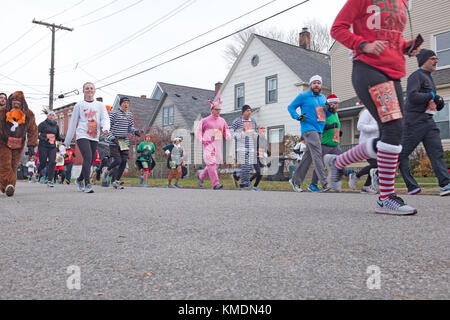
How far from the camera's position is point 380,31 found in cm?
406

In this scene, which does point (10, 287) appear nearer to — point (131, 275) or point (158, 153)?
point (131, 275)

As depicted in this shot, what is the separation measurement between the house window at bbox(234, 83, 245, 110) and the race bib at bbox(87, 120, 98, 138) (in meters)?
18.8

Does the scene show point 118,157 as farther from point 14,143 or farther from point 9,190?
point 9,190

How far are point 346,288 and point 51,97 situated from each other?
3108 centimetres

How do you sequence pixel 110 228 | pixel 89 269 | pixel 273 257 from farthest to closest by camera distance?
1. pixel 110 228
2. pixel 273 257
3. pixel 89 269

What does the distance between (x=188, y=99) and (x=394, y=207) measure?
32.6 meters

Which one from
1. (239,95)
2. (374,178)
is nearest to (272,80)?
(239,95)

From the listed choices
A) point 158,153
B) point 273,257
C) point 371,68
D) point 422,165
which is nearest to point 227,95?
point 158,153

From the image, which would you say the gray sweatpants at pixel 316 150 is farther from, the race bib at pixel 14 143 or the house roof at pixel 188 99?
the house roof at pixel 188 99

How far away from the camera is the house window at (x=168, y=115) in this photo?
34.0 meters

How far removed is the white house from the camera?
2386 centimetres

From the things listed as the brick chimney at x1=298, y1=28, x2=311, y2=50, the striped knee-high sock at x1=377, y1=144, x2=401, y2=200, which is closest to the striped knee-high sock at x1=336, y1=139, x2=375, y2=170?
the striped knee-high sock at x1=377, y1=144, x2=401, y2=200

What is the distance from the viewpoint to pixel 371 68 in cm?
405

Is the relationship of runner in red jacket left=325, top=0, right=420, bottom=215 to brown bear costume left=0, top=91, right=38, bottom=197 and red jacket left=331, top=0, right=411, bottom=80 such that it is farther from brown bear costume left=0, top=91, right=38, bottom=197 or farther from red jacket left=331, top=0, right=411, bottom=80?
brown bear costume left=0, top=91, right=38, bottom=197
